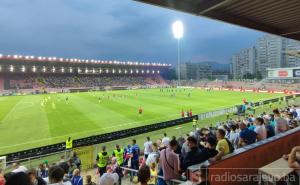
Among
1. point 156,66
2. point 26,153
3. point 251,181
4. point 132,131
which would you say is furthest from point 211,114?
point 156,66

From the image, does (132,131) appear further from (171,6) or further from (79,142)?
(171,6)

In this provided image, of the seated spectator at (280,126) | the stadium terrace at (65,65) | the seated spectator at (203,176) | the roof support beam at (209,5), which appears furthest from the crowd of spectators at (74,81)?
the seated spectator at (203,176)

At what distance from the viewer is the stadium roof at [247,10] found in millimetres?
5938

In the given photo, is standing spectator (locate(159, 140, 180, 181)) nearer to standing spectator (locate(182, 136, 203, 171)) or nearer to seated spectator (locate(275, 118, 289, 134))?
standing spectator (locate(182, 136, 203, 171))

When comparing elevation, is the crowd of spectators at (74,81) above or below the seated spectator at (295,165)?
above

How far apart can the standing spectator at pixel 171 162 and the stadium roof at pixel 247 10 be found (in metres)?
3.34

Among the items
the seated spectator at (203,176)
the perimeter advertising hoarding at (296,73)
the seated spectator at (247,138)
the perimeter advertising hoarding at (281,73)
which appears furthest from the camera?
the perimeter advertising hoarding at (281,73)

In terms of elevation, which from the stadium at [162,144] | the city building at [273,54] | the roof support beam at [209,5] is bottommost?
the stadium at [162,144]

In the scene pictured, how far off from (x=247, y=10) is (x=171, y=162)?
16.4ft

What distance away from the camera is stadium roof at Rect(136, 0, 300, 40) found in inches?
234

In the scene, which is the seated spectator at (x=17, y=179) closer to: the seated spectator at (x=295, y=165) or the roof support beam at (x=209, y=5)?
the seated spectator at (x=295, y=165)

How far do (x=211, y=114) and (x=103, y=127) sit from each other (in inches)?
491

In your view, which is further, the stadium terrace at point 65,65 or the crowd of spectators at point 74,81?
the crowd of spectators at point 74,81

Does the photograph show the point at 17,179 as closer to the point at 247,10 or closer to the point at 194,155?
the point at 194,155
